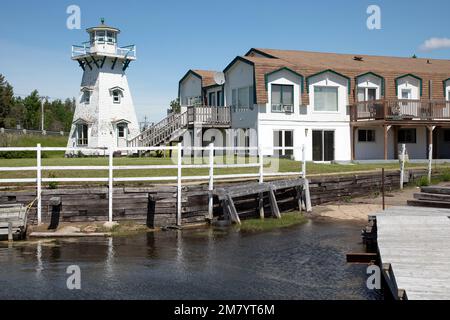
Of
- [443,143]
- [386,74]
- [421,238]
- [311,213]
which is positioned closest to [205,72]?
[386,74]

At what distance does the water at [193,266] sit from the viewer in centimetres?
1059

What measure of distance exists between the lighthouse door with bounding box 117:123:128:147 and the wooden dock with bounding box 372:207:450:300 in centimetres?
3362

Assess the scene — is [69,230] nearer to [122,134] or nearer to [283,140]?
[283,140]

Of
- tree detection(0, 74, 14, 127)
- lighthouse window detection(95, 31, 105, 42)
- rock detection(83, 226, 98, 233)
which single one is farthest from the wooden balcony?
tree detection(0, 74, 14, 127)

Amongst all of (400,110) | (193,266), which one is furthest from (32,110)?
(193,266)

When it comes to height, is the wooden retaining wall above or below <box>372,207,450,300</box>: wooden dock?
above

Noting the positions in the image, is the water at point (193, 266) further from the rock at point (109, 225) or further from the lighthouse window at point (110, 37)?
the lighthouse window at point (110, 37)

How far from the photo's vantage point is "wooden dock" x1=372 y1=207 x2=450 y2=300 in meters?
8.41

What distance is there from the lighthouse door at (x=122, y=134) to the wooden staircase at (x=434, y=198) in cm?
3196

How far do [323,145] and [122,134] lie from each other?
17888 mm

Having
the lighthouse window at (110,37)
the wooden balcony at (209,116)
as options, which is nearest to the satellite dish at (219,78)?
the wooden balcony at (209,116)

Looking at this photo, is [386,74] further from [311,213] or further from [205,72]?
[311,213]

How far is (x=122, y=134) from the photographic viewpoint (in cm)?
4772

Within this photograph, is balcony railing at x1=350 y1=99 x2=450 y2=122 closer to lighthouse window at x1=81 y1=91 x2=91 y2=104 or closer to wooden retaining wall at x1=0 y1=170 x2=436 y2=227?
wooden retaining wall at x1=0 y1=170 x2=436 y2=227
